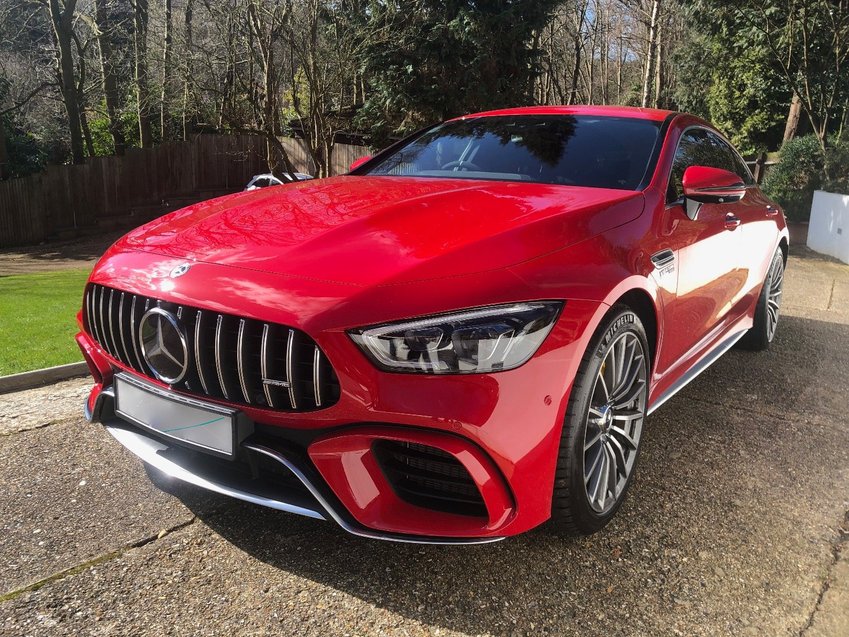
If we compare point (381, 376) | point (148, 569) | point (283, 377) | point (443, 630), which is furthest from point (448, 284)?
point (148, 569)

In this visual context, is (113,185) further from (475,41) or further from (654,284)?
(654,284)

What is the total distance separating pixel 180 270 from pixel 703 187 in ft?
7.12

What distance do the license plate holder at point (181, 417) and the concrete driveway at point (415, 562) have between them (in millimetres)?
463

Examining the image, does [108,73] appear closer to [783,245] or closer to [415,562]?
[783,245]

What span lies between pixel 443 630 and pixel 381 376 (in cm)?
78

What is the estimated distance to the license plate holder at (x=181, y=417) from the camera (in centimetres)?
210

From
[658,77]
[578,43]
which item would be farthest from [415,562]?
[578,43]

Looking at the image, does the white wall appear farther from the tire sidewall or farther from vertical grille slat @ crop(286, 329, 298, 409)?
vertical grille slat @ crop(286, 329, 298, 409)

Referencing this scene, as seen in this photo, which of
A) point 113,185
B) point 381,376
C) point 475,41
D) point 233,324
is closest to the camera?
point 381,376

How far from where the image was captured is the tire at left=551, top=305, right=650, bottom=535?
7.38ft

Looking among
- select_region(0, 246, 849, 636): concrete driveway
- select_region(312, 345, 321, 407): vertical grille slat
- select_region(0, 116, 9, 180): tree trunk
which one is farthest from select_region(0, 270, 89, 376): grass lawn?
select_region(0, 116, 9, 180): tree trunk

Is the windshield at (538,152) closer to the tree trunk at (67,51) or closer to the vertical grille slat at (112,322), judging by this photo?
the vertical grille slat at (112,322)

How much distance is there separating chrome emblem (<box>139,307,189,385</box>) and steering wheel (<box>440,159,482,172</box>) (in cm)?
180

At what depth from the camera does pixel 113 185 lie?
21.6m
